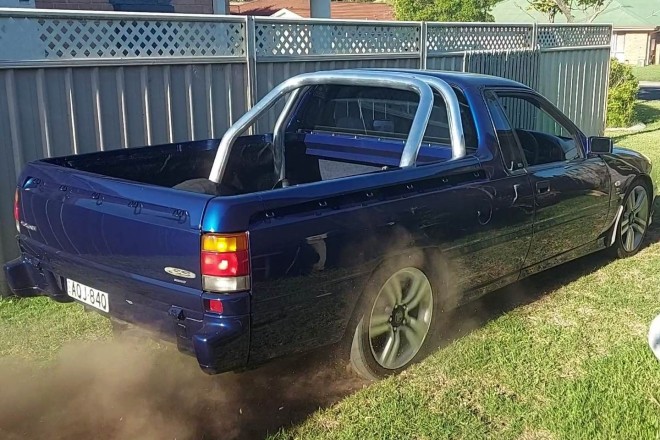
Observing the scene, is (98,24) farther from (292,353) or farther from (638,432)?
(638,432)

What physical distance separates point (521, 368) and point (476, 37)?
720 cm

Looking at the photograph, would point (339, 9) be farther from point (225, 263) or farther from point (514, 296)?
point (225, 263)

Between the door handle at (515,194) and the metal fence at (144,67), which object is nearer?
the door handle at (515,194)

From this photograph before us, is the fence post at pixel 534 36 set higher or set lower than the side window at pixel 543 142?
higher

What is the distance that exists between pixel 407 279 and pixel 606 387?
1.26m

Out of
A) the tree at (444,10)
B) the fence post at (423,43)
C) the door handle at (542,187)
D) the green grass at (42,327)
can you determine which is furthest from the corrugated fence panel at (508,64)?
the tree at (444,10)

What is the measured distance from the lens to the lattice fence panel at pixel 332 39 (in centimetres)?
754

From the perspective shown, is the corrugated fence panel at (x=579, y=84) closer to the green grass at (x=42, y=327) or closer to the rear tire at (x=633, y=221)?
the rear tire at (x=633, y=221)

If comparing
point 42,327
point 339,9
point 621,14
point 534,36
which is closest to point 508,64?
point 534,36

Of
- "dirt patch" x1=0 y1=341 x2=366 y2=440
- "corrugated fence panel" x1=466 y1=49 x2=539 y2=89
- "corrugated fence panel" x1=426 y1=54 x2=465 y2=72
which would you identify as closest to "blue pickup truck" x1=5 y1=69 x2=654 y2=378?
"dirt patch" x1=0 y1=341 x2=366 y2=440

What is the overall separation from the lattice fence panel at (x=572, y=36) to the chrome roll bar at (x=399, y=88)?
7818 millimetres

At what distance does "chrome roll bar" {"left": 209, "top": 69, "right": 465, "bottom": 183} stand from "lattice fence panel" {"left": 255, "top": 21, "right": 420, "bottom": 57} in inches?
95.8

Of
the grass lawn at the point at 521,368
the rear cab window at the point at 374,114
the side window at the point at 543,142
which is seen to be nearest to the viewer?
the grass lawn at the point at 521,368

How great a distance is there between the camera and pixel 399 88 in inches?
193
